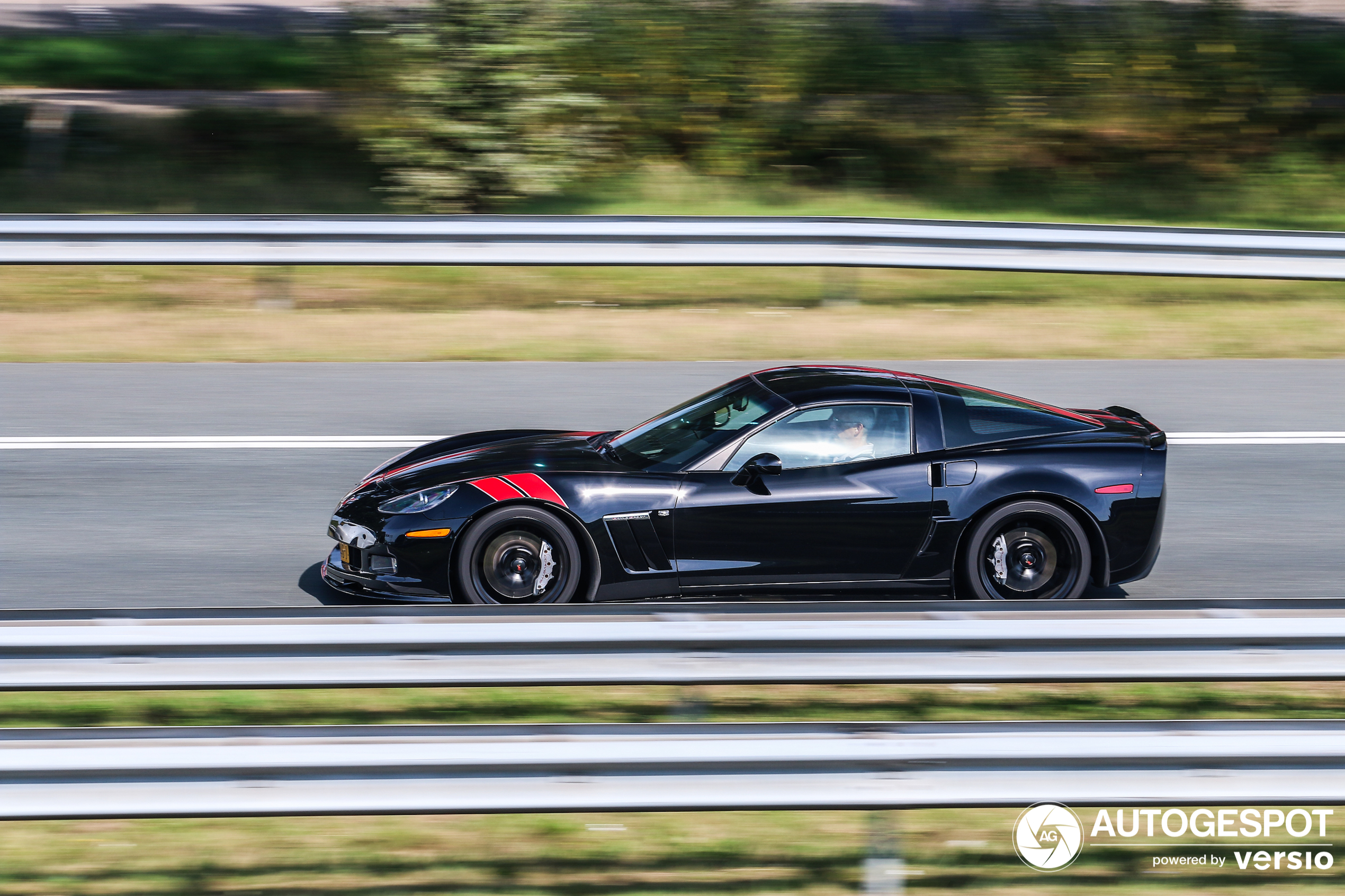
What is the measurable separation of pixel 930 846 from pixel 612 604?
1354mm

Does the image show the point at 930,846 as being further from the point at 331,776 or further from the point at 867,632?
the point at 331,776

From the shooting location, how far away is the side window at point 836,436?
22.5ft

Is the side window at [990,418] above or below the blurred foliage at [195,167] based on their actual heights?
below

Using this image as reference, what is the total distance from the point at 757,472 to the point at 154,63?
13991 mm

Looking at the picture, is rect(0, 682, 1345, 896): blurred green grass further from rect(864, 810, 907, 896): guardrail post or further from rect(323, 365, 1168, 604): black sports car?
rect(323, 365, 1168, 604): black sports car

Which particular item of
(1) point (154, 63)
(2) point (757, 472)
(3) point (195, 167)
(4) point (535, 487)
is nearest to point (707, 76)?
(3) point (195, 167)

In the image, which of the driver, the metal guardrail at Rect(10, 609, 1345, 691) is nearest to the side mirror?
the driver

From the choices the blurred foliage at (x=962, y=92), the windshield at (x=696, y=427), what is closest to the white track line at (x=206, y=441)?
the windshield at (x=696, y=427)

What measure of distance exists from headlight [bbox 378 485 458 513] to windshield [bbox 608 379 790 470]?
86cm

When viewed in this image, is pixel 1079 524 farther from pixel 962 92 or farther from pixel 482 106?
pixel 962 92

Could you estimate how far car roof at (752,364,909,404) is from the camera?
6.96 metres

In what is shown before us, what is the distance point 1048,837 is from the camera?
4414 millimetres

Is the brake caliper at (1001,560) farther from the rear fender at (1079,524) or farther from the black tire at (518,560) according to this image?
the black tire at (518,560)

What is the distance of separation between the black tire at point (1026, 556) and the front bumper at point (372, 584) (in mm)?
2467
